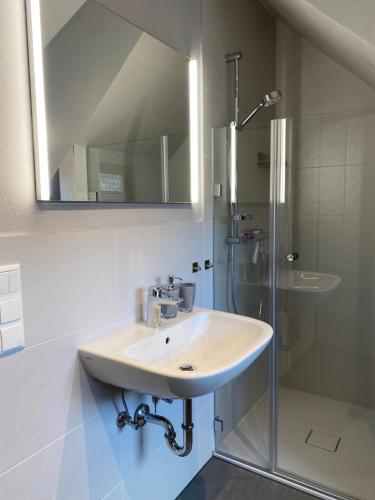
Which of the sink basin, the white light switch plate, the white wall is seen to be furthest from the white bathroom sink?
the white light switch plate

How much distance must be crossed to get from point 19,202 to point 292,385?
200 cm

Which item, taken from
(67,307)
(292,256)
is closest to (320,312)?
(292,256)

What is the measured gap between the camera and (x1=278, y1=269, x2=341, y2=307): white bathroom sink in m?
2.14

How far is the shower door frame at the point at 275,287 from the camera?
1.91 m

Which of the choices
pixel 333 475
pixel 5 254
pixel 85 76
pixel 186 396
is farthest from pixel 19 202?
pixel 333 475

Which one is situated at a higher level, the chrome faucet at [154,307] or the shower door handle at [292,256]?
the shower door handle at [292,256]

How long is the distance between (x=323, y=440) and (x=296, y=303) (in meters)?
0.78

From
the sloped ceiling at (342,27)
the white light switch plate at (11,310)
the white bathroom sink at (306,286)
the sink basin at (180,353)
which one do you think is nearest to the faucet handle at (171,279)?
the sink basin at (180,353)

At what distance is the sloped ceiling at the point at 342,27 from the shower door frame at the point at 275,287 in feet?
1.44

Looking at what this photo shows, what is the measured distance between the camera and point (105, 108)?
134cm

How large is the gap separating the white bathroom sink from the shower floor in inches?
21.9

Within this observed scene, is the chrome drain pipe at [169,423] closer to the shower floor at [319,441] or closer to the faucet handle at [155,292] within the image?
the faucet handle at [155,292]

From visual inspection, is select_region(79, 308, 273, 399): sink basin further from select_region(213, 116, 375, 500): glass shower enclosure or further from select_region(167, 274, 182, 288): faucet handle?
select_region(213, 116, 375, 500): glass shower enclosure

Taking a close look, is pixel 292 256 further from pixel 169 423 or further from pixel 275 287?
pixel 169 423
